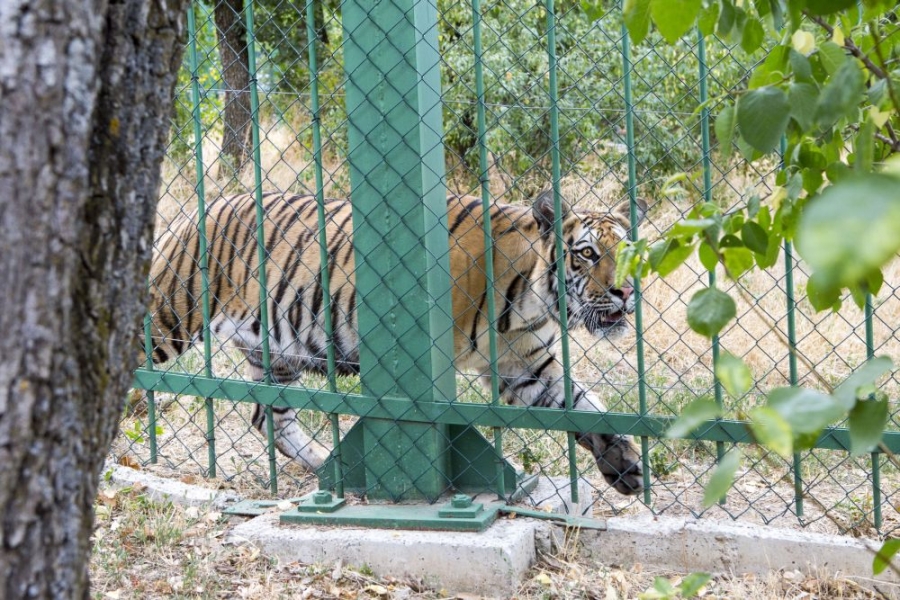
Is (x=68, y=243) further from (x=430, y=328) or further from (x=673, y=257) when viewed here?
(x=430, y=328)

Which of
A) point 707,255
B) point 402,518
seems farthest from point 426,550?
point 707,255

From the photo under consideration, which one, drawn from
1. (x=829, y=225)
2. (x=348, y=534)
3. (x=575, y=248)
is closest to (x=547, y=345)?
(x=575, y=248)

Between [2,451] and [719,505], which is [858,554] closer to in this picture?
[719,505]

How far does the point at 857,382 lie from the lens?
41.9 inches

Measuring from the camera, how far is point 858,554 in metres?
3.17

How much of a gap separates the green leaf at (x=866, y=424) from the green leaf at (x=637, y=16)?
670mm

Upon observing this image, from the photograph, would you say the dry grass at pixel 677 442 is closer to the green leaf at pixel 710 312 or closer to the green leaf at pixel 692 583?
the green leaf at pixel 692 583

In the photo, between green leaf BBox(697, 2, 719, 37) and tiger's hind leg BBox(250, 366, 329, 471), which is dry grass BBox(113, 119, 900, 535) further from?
green leaf BBox(697, 2, 719, 37)

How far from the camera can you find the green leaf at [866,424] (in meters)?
1.14

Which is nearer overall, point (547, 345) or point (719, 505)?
point (719, 505)

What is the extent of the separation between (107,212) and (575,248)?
317 centimetres

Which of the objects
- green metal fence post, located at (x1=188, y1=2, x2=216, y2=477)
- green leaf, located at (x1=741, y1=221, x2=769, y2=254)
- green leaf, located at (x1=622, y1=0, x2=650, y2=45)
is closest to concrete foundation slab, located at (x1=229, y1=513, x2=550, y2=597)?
green metal fence post, located at (x1=188, y1=2, x2=216, y2=477)

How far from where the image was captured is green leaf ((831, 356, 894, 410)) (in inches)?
38.9

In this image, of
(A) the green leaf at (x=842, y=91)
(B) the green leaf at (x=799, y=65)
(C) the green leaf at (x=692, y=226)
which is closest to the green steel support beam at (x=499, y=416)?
(C) the green leaf at (x=692, y=226)
